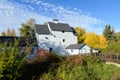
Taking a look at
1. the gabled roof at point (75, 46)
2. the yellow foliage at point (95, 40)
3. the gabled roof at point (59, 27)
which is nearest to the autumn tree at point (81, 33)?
the yellow foliage at point (95, 40)

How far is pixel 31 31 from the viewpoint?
65.9m

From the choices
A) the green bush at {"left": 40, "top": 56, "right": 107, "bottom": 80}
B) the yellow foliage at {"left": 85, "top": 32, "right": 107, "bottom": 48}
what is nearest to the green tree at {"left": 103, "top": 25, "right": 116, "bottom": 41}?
the yellow foliage at {"left": 85, "top": 32, "right": 107, "bottom": 48}

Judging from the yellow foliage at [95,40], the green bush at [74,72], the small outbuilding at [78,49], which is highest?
the yellow foliage at [95,40]

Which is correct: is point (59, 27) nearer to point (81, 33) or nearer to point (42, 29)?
point (42, 29)

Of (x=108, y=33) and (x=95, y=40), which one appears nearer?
(x=95, y=40)

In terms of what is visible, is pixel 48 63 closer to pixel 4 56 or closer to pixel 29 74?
pixel 29 74

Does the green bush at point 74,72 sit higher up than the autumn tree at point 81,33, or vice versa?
the autumn tree at point 81,33

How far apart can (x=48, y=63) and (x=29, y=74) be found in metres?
1.83

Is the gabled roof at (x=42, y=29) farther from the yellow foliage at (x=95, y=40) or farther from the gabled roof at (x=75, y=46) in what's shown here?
the yellow foliage at (x=95, y=40)

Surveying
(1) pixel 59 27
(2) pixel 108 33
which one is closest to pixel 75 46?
(1) pixel 59 27

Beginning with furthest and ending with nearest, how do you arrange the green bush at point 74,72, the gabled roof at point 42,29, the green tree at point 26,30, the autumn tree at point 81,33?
1. the autumn tree at point 81,33
2. the green tree at point 26,30
3. the gabled roof at point 42,29
4. the green bush at point 74,72

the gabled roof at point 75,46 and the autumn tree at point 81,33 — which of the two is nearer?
the gabled roof at point 75,46

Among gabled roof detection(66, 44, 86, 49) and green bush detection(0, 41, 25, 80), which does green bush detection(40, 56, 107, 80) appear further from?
gabled roof detection(66, 44, 86, 49)

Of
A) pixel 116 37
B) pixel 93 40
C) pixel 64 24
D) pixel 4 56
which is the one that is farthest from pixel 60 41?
pixel 4 56
